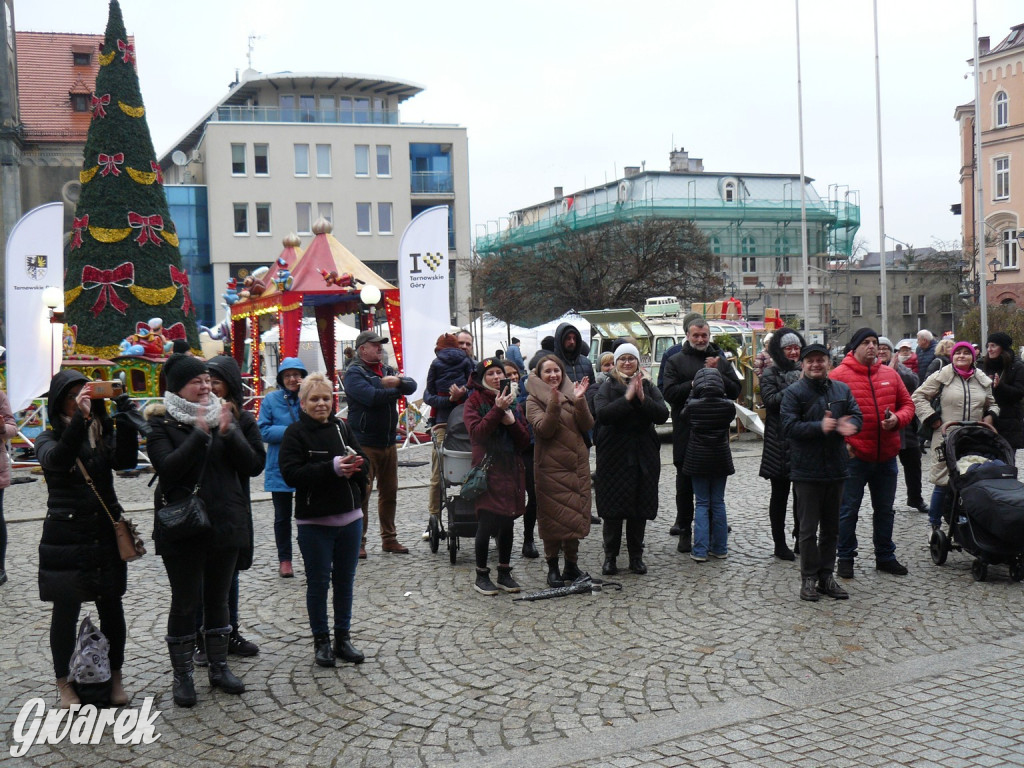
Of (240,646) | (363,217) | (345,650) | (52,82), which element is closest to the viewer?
(345,650)

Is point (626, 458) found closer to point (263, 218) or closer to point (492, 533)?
point (492, 533)

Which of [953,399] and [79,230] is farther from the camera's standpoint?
[79,230]

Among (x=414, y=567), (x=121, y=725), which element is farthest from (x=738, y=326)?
(x=121, y=725)

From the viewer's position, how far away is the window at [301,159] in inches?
2218

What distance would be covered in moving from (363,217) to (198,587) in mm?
53993

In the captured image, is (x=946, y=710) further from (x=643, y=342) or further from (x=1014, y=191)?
(x=1014, y=191)

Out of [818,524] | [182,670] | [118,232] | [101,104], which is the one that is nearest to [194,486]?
[182,670]

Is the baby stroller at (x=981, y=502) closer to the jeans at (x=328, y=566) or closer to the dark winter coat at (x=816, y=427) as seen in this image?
the dark winter coat at (x=816, y=427)

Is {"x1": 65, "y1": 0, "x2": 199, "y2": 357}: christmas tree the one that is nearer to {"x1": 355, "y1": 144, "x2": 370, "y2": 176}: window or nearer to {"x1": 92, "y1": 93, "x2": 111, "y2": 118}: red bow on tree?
{"x1": 92, "y1": 93, "x2": 111, "y2": 118}: red bow on tree

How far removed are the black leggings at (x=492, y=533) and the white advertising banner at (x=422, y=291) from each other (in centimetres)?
805

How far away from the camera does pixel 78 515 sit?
506cm

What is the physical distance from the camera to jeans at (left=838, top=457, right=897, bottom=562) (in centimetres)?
764

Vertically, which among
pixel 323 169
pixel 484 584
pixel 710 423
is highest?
pixel 323 169

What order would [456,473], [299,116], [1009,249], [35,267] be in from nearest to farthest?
1. [456,473]
2. [35,267]
3. [1009,249]
4. [299,116]
